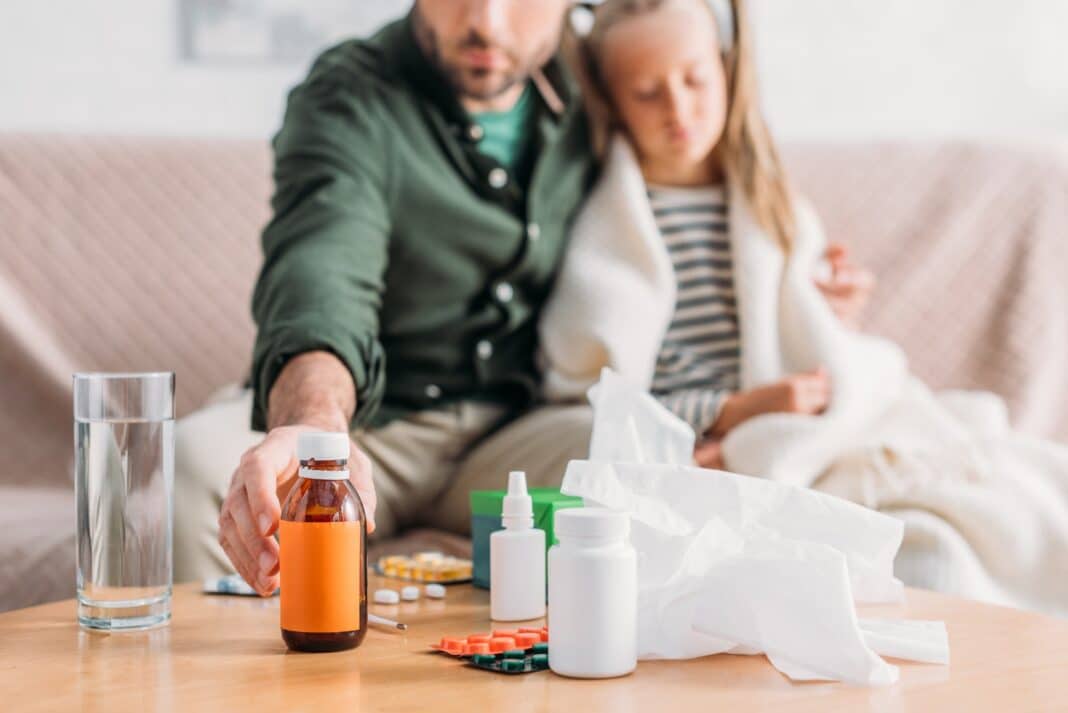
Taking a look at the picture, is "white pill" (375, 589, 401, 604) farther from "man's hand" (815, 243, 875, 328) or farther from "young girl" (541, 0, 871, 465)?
"man's hand" (815, 243, 875, 328)

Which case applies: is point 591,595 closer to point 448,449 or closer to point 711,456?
point 711,456

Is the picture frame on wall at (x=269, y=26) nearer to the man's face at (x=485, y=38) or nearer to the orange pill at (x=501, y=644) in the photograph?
the man's face at (x=485, y=38)

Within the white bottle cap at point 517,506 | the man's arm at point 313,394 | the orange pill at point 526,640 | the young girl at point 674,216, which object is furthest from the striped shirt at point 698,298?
the orange pill at point 526,640

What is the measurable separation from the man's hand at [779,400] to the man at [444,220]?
18cm

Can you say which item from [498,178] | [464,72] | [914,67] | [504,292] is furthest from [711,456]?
[914,67]

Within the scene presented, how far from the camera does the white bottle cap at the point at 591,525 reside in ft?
2.39

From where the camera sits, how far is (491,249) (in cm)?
162

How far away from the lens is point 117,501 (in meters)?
0.88

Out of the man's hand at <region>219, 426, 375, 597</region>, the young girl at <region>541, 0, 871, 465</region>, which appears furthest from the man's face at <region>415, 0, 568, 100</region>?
the man's hand at <region>219, 426, 375, 597</region>

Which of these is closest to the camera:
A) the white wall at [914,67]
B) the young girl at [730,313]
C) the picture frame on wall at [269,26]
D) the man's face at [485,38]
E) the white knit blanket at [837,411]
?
the white knit blanket at [837,411]

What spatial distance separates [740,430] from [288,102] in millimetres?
708

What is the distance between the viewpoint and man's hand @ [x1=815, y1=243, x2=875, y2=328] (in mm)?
1735

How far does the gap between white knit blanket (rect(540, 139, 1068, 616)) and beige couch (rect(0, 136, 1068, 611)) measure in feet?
0.50

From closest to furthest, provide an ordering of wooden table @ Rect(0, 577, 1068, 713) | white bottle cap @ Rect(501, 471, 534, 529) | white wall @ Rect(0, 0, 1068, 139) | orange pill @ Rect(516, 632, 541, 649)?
wooden table @ Rect(0, 577, 1068, 713) < orange pill @ Rect(516, 632, 541, 649) < white bottle cap @ Rect(501, 471, 534, 529) < white wall @ Rect(0, 0, 1068, 139)
